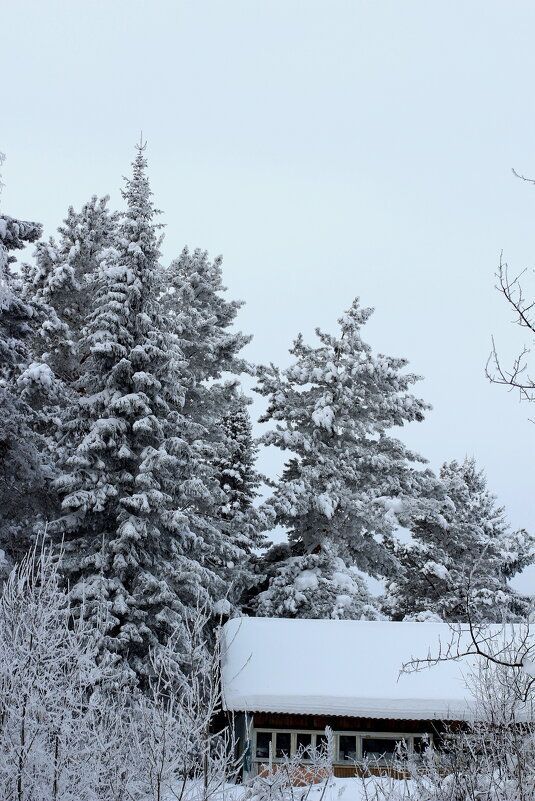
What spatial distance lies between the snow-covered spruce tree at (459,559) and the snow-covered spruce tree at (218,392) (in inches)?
252

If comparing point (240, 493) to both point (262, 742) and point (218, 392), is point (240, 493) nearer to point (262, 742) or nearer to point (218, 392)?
point (218, 392)

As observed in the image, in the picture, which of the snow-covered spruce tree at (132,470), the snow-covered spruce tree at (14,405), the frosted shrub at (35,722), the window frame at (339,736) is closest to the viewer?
the frosted shrub at (35,722)

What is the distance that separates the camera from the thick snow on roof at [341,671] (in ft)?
57.3

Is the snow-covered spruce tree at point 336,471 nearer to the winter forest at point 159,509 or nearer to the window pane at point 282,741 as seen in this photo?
the winter forest at point 159,509

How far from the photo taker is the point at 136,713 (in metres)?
14.7

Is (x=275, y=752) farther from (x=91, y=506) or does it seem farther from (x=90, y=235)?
(x=90, y=235)

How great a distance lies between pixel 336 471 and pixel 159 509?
32.6 feet

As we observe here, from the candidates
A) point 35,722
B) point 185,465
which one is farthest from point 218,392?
point 35,722

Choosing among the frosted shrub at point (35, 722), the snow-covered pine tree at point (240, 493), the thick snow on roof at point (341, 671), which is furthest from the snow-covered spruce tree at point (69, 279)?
the frosted shrub at point (35, 722)

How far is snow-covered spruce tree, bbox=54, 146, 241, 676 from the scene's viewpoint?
56.2 feet

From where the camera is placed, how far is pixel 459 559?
31.2m

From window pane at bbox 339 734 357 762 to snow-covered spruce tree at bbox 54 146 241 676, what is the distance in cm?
485

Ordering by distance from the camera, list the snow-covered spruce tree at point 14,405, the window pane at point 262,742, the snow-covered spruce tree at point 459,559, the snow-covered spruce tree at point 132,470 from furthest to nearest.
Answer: the snow-covered spruce tree at point 459,559 < the window pane at point 262,742 < the snow-covered spruce tree at point 132,470 < the snow-covered spruce tree at point 14,405

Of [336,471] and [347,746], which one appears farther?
[336,471]
